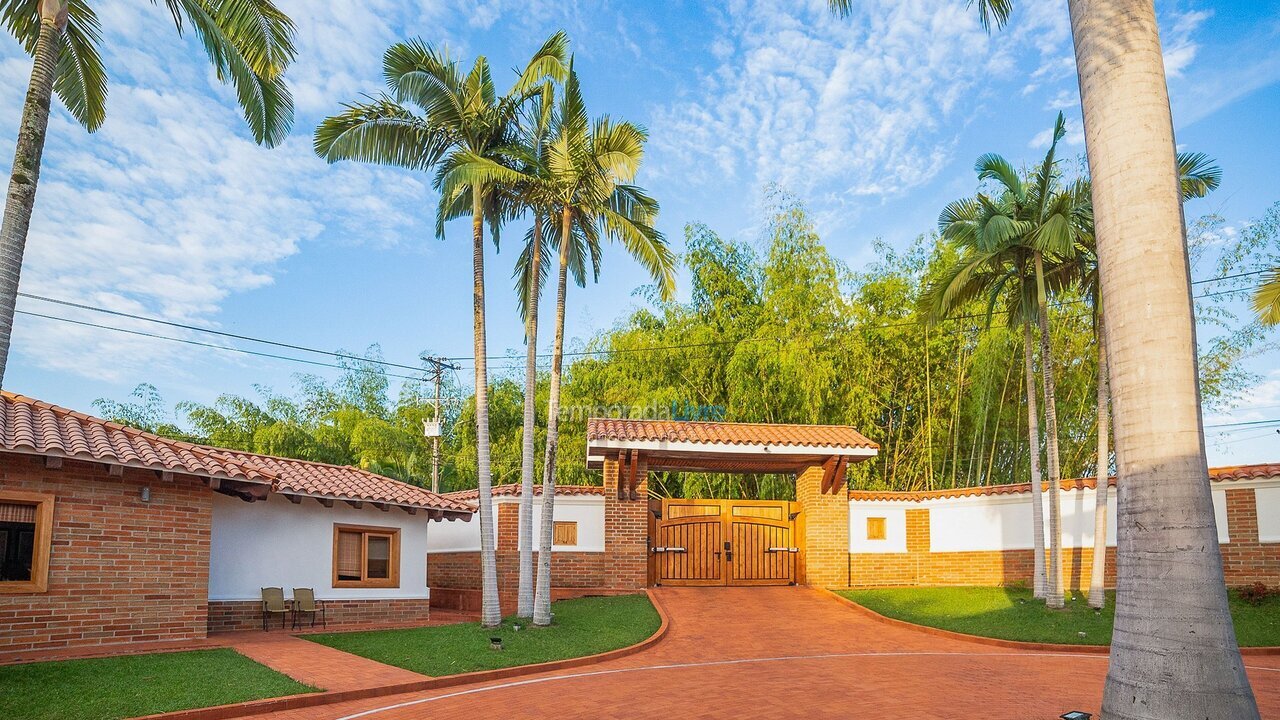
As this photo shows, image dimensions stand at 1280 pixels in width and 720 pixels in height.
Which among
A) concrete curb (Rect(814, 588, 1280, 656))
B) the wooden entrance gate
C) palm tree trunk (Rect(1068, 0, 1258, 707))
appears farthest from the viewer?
the wooden entrance gate

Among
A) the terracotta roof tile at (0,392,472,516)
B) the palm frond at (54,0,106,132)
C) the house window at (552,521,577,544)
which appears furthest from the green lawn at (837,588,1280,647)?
the palm frond at (54,0,106,132)

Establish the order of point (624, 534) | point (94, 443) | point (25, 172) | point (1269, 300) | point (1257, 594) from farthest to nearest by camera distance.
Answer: point (624, 534), point (1257, 594), point (1269, 300), point (94, 443), point (25, 172)

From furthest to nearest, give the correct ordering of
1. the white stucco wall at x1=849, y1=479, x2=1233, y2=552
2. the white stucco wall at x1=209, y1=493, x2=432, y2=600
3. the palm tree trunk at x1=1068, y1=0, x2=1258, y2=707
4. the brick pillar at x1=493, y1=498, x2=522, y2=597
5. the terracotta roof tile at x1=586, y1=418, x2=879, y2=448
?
the brick pillar at x1=493, y1=498, x2=522, y2=597 < the white stucco wall at x1=849, y1=479, x2=1233, y2=552 < the terracotta roof tile at x1=586, y1=418, x2=879, y2=448 < the white stucco wall at x1=209, y1=493, x2=432, y2=600 < the palm tree trunk at x1=1068, y1=0, x2=1258, y2=707

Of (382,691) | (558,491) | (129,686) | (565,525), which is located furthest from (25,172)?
(565,525)

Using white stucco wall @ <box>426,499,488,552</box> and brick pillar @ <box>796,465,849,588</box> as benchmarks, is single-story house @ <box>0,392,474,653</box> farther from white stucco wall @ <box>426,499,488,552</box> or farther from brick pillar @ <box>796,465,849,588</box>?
brick pillar @ <box>796,465,849,588</box>

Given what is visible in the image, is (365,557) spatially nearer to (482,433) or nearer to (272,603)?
(272,603)

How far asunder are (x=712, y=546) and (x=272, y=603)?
880 centimetres

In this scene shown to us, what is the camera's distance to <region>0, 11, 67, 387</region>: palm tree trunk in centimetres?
679

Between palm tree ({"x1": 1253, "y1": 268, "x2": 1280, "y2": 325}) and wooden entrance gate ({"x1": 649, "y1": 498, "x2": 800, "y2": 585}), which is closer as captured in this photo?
palm tree ({"x1": 1253, "y1": 268, "x2": 1280, "y2": 325})

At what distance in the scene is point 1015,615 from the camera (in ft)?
45.5

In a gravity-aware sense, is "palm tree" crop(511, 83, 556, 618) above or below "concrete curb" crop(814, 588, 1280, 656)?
above

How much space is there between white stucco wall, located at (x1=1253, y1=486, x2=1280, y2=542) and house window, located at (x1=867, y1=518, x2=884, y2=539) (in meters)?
6.62

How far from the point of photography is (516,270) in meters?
15.5

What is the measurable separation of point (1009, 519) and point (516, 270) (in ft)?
36.4
